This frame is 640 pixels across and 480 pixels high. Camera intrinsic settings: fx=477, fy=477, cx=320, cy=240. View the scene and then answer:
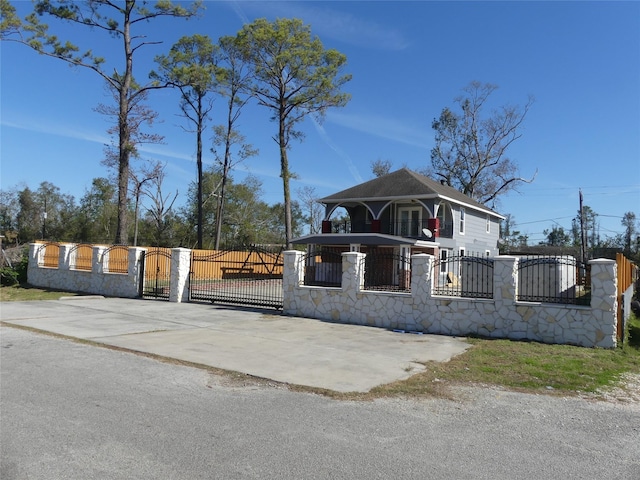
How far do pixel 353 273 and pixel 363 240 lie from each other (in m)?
13.8

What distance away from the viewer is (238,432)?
4.77 meters

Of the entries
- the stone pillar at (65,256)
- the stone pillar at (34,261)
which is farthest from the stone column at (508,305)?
the stone pillar at (34,261)

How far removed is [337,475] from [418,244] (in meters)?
22.6

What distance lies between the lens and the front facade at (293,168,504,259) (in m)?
27.3

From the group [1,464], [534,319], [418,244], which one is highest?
[418,244]

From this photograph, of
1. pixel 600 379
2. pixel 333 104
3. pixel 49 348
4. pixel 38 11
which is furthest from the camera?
pixel 333 104

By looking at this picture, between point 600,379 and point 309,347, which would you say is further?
point 309,347

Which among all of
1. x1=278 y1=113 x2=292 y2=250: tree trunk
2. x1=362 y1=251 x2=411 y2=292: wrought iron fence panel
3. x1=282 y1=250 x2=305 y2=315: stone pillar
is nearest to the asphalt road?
x1=362 y1=251 x2=411 y2=292: wrought iron fence panel

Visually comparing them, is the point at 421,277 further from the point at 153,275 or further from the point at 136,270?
the point at 153,275

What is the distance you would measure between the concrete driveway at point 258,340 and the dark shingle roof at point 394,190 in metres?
16.0

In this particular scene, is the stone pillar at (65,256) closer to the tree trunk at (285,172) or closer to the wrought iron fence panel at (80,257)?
the wrought iron fence panel at (80,257)

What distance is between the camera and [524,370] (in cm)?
779

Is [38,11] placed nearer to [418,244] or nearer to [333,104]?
[333,104]

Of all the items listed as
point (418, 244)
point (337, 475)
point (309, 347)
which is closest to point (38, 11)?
point (418, 244)
